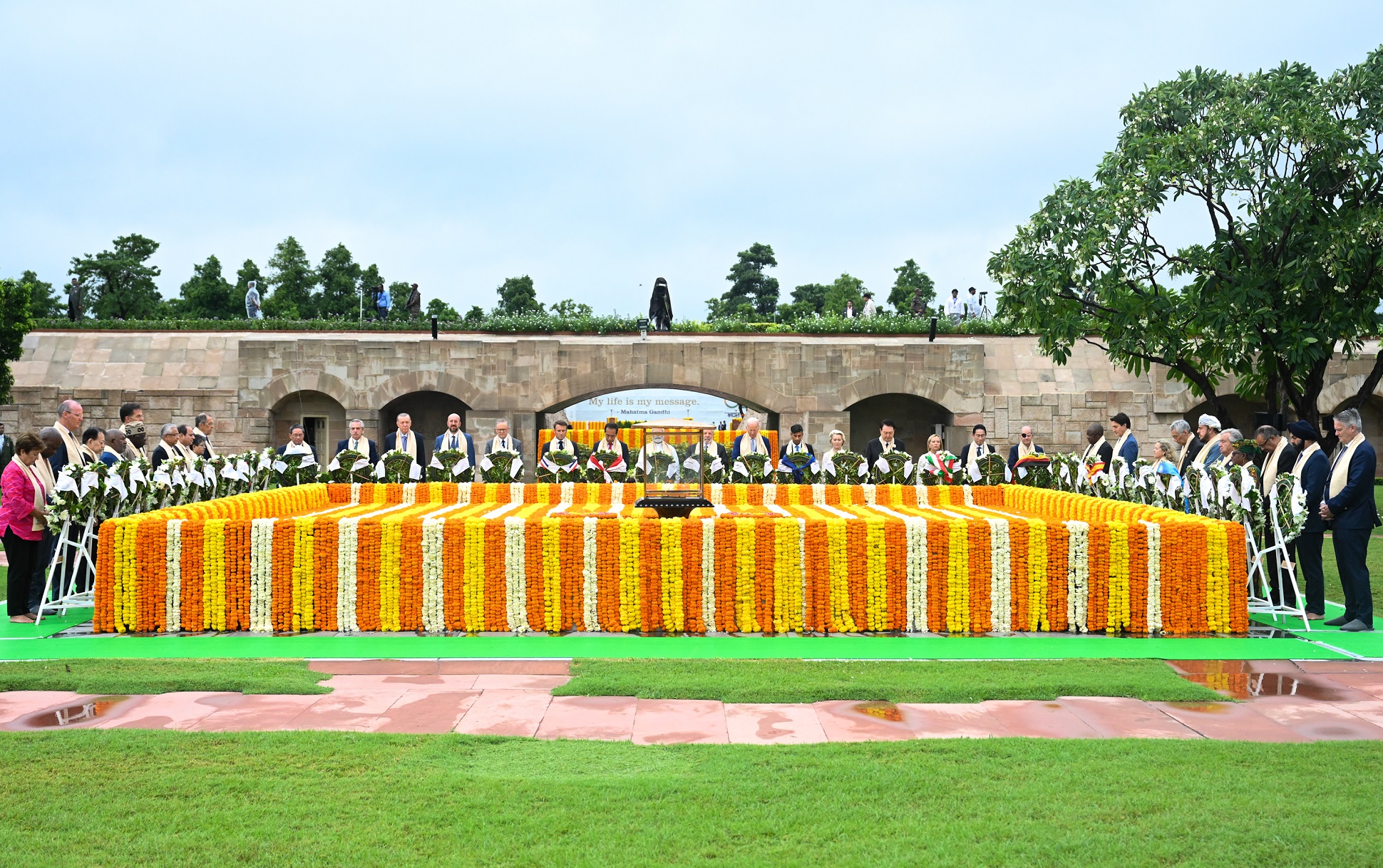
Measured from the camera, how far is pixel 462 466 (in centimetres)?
1162

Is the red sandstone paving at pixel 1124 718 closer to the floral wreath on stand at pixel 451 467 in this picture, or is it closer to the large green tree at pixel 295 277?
the floral wreath on stand at pixel 451 467

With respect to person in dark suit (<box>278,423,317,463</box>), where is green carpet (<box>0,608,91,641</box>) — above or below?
below

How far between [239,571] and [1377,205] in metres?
12.9

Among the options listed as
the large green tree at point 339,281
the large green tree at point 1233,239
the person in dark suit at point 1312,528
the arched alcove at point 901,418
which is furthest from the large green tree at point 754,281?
the person in dark suit at point 1312,528

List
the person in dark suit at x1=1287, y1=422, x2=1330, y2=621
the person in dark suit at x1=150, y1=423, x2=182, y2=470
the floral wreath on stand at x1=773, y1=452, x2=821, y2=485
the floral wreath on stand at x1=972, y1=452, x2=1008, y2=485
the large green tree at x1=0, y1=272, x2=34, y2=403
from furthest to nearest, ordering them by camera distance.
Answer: the large green tree at x1=0, y1=272, x2=34, y2=403 < the floral wreath on stand at x1=773, y1=452, x2=821, y2=485 < the floral wreath on stand at x1=972, y1=452, x2=1008, y2=485 < the person in dark suit at x1=150, y1=423, x2=182, y2=470 < the person in dark suit at x1=1287, y1=422, x2=1330, y2=621

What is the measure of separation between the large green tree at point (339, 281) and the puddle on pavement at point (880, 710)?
31551 millimetres

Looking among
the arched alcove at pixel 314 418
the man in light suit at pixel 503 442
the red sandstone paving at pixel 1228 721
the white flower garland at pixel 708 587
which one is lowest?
the red sandstone paving at pixel 1228 721

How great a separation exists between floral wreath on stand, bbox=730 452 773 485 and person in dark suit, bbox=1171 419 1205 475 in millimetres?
3969

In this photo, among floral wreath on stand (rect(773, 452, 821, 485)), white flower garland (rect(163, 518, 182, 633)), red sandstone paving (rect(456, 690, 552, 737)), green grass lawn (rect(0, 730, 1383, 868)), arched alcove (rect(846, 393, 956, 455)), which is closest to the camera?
green grass lawn (rect(0, 730, 1383, 868))

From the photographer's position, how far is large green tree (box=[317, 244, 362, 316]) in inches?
1355

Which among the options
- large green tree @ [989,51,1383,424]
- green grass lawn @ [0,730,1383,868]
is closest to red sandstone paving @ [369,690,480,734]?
green grass lawn @ [0,730,1383,868]

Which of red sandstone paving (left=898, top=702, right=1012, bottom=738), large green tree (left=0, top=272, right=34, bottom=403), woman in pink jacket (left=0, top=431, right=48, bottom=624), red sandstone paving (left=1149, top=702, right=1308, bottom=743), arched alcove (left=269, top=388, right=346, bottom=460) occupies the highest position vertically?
large green tree (left=0, top=272, right=34, bottom=403)

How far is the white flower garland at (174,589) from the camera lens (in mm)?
7465

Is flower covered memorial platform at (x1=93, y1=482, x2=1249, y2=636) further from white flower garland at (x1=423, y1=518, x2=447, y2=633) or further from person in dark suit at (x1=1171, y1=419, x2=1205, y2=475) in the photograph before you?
person in dark suit at (x1=1171, y1=419, x2=1205, y2=475)
